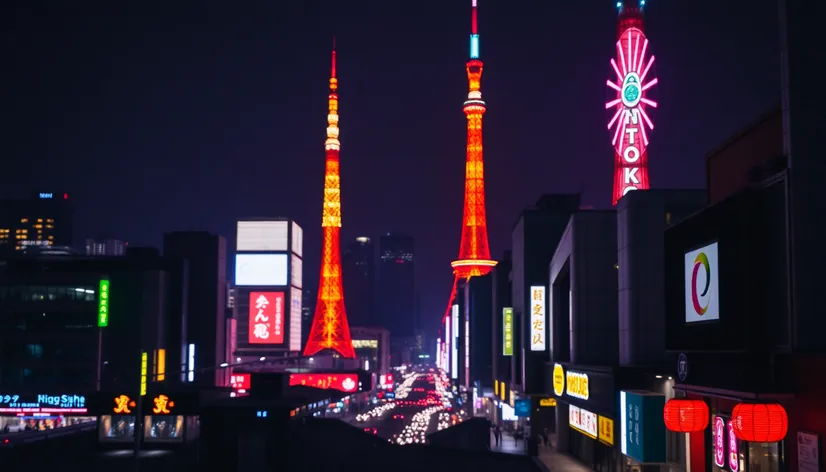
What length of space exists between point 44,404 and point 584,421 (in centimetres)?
5532

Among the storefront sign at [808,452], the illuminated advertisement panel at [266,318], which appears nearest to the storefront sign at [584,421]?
the storefront sign at [808,452]

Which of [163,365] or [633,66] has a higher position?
[633,66]

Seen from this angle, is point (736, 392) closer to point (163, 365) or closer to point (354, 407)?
point (163, 365)

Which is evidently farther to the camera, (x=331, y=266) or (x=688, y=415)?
(x=331, y=266)

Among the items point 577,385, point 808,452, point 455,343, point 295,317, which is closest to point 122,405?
point 577,385

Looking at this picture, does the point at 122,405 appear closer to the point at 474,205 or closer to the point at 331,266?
the point at 331,266

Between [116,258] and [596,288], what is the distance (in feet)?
210

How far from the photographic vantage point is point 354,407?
15288 centimetres

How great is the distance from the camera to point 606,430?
3678 cm

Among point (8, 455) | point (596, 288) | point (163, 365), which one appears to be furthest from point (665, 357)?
point (163, 365)

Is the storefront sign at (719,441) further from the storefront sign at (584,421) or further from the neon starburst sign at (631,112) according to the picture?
the neon starburst sign at (631,112)

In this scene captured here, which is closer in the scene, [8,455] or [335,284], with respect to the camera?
[8,455]

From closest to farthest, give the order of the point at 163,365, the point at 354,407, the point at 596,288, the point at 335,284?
the point at 596,288
the point at 163,365
the point at 335,284
the point at 354,407

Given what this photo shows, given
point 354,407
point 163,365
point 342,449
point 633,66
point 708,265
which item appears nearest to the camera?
point 708,265
